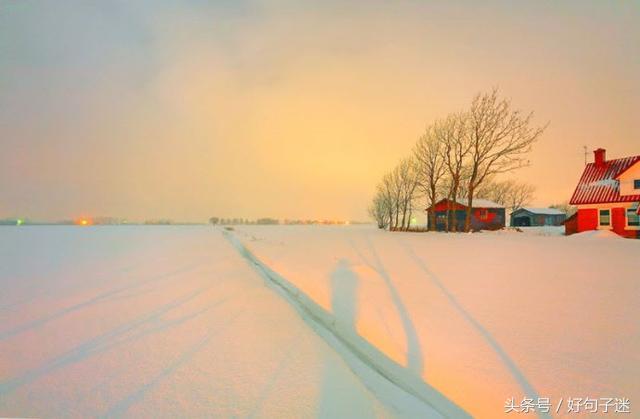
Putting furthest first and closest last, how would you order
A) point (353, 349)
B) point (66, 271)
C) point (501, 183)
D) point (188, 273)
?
point (501, 183) < point (66, 271) < point (188, 273) < point (353, 349)

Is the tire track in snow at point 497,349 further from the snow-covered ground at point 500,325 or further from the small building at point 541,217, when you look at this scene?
the small building at point 541,217

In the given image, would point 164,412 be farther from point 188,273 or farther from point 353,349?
point 188,273

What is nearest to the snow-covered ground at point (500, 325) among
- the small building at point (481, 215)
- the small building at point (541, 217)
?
the small building at point (481, 215)

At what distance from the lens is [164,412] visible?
2.42m

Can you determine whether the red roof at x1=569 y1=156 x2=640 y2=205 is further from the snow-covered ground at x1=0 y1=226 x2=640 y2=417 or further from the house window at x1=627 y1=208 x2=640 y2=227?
the snow-covered ground at x1=0 y1=226 x2=640 y2=417

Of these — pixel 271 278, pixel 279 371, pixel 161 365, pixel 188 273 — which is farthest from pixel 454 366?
pixel 188 273

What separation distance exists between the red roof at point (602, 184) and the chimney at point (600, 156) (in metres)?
0.17

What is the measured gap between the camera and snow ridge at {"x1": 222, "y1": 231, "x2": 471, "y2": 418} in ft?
→ 8.08

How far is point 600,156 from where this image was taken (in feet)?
72.3

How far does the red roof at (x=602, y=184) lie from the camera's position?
776 inches

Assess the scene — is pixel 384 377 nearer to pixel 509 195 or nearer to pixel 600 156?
pixel 600 156

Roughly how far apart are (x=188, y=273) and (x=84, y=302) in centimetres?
317

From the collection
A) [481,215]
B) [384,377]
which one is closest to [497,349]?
[384,377]

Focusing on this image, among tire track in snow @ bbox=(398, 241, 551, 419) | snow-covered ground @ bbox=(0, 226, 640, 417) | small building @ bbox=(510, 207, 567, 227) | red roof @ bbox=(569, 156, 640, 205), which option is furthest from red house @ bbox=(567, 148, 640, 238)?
small building @ bbox=(510, 207, 567, 227)
